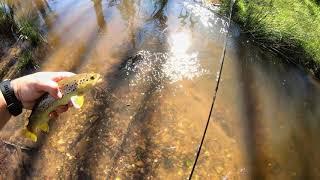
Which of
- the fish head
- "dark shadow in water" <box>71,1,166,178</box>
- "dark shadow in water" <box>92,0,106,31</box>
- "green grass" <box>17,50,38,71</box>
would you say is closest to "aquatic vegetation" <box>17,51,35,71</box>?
"green grass" <box>17,50,38,71</box>

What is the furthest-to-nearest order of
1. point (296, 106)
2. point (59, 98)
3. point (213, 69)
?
point (213, 69) < point (296, 106) < point (59, 98)

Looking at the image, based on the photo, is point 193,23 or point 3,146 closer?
point 3,146

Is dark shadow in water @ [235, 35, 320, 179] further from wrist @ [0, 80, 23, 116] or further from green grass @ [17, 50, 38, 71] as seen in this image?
green grass @ [17, 50, 38, 71]

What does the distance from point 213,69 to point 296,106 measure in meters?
1.57

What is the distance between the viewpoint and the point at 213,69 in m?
6.73

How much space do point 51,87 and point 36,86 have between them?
15cm

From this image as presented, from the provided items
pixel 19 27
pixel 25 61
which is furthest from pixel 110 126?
pixel 19 27

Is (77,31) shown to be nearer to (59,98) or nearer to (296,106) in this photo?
(296,106)

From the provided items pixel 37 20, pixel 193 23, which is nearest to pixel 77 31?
pixel 37 20

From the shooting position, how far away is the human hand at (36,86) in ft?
8.32

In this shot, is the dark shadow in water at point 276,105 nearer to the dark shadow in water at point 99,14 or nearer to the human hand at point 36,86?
the dark shadow in water at point 99,14

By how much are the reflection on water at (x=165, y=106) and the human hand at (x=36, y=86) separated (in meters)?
2.20

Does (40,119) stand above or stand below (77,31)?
above

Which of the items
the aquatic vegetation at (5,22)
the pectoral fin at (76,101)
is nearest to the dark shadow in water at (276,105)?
the pectoral fin at (76,101)
